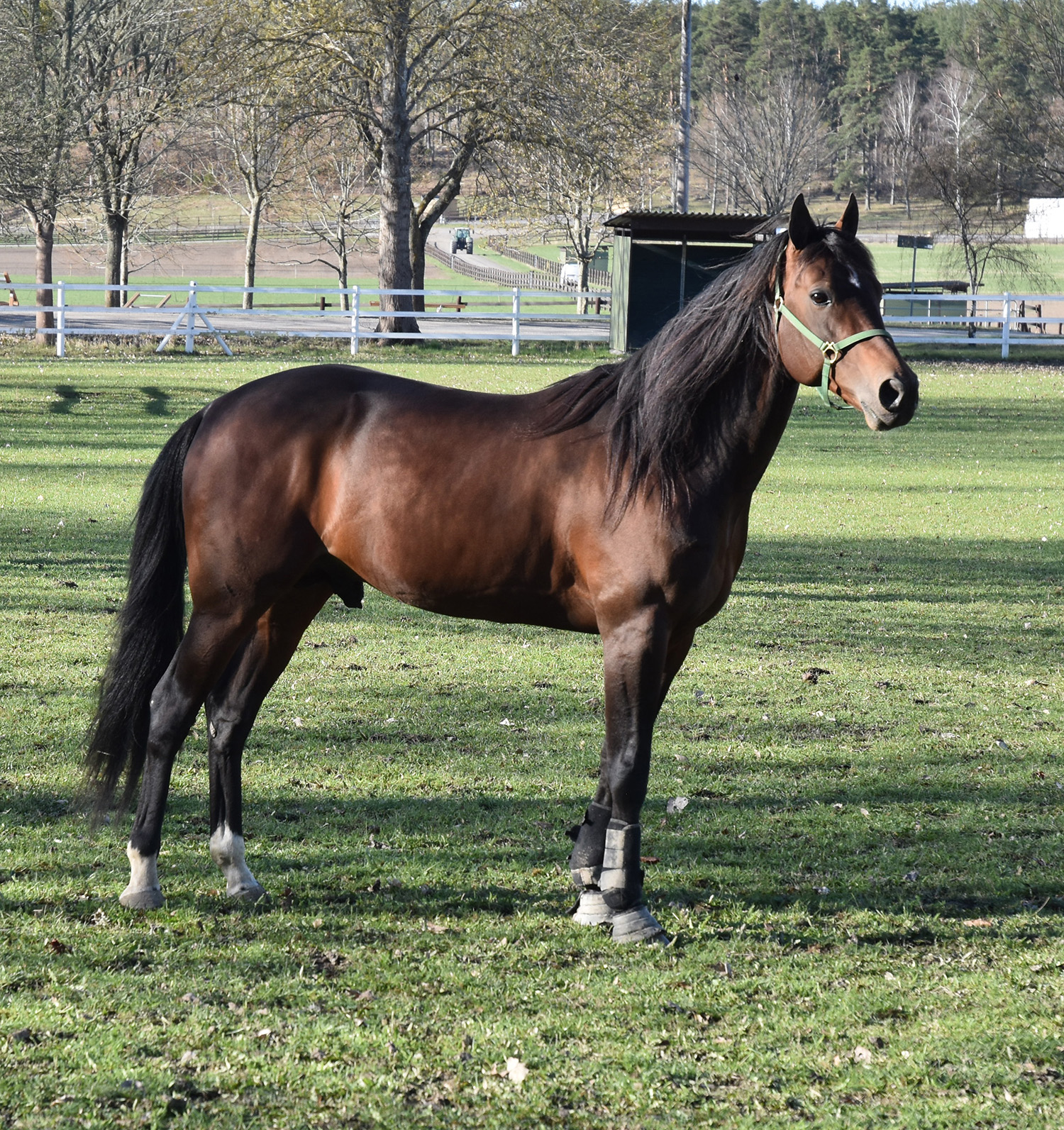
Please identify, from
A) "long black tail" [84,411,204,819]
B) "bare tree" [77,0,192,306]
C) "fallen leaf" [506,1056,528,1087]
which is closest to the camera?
"fallen leaf" [506,1056,528,1087]

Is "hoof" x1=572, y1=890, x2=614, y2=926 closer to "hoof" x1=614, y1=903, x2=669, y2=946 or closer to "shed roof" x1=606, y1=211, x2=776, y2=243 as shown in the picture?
"hoof" x1=614, y1=903, x2=669, y2=946

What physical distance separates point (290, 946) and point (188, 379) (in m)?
18.1

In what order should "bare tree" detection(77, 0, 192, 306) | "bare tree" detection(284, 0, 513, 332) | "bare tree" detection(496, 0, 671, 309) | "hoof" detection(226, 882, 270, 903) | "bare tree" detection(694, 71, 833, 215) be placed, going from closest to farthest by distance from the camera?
"hoof" detection(226, 882, 270, 903), "bare tree" detection(77, 0, 192, 306), "bare tree" detection(284, 0, 513, 332), "bare tree" detection(496, 0, 671, 309), "bare tree" detection(694, 71, 833, 215)

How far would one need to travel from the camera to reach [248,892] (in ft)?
14.2

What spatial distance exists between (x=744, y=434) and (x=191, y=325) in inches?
941

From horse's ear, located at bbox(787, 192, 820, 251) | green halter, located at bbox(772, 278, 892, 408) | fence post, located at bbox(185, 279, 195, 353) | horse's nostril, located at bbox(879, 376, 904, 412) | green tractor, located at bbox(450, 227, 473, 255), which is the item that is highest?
green tractor, located at bbox(450, 227, 473, 255)

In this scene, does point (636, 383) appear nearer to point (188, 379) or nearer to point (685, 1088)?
point (685, 1088)

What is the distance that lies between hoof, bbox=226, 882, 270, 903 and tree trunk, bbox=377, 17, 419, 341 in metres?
23.5

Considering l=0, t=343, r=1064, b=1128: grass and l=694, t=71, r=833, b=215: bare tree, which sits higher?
l=694, t=71, r=833, b=215: bare tree

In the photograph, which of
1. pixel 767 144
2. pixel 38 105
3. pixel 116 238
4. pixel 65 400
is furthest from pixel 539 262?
pixel 65 400

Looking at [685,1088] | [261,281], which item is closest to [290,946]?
[685,1088]

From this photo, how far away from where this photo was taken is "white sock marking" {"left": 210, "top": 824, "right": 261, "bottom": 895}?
4.34 meters

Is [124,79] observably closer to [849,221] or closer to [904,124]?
[849,221]

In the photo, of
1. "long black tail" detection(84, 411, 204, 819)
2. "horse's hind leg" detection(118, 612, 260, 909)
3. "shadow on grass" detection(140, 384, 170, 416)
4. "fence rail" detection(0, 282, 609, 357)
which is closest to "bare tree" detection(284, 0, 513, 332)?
"fence rail" detection(0, 282, 609, 357)
